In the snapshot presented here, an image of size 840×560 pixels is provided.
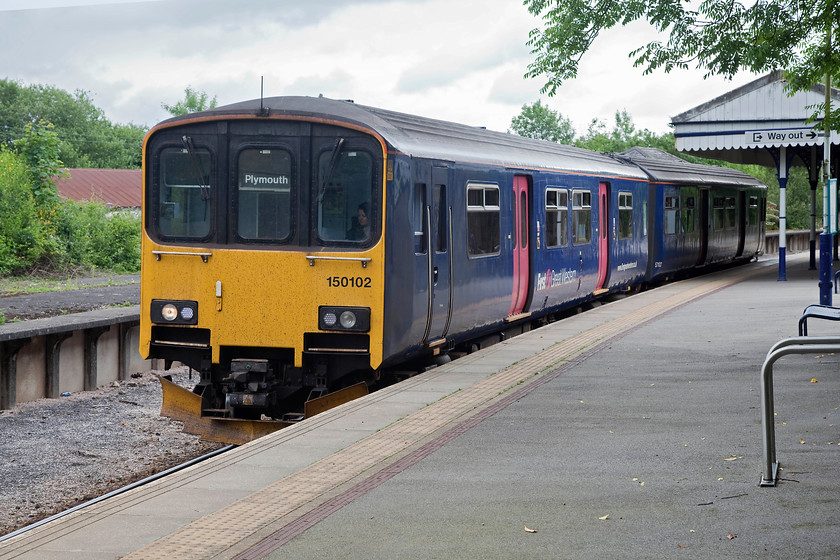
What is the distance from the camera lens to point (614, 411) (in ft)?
31.5

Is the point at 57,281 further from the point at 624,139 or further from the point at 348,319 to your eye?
the point at 624,139

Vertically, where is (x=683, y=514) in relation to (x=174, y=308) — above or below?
below

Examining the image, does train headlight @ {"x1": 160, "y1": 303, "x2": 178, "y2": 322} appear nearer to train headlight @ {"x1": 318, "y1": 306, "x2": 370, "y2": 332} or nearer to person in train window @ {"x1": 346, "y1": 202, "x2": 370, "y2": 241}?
train headlight @ {"x1": 318, "y1": 306, "x2": 370, "y2": 332}

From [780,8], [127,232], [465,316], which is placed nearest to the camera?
[465,316]

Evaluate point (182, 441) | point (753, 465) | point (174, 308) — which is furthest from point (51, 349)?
point (753, 465)

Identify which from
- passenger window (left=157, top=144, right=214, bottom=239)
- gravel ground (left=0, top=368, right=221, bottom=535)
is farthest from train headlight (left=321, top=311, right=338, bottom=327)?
Result: gravel ground (left=0, top=368, right=221, bottom=535)

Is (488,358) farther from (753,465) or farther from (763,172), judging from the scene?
(763,172)

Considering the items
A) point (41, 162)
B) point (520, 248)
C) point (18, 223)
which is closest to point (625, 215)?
point (520, 248)

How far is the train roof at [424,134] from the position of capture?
10.3 m

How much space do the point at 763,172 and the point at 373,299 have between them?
6696 centimetres

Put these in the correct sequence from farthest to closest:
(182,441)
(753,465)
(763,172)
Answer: (763,172), (182,441), (753,465)

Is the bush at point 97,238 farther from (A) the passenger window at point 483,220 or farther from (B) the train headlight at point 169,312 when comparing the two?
(B) the train headlight at point 169,312

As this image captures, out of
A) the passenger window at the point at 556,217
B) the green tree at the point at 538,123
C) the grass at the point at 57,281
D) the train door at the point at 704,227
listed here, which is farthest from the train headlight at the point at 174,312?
the green tree at the point at 538,123

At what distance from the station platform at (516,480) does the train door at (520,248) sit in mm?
3110
